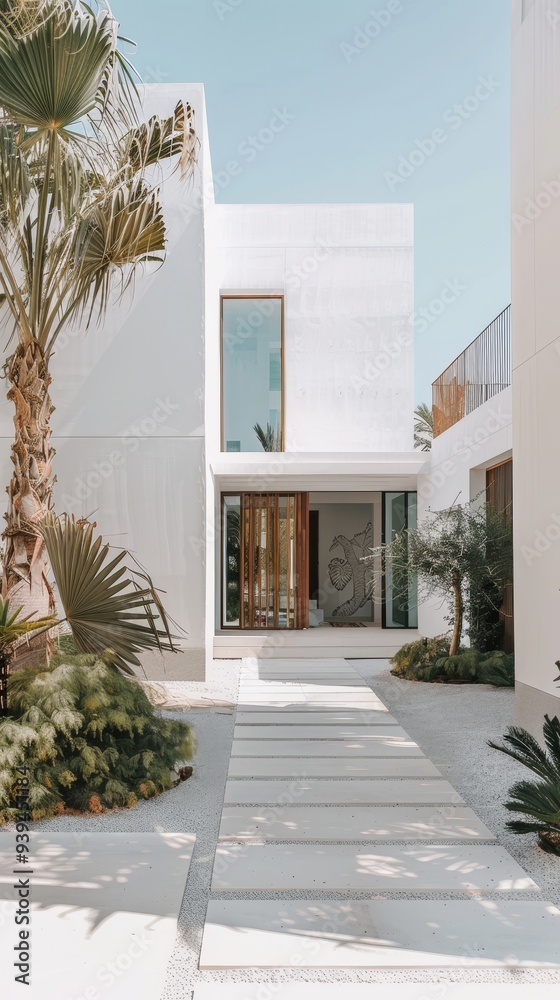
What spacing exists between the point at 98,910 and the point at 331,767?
2.65 meters

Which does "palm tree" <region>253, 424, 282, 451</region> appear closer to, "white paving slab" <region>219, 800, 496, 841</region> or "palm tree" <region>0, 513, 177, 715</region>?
"palm tree" <region>0, 513, 177, 715</region>

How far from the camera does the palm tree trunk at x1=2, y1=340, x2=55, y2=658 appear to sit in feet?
18.4

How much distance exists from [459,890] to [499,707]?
15.8 feet

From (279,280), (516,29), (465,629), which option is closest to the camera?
(516,29)

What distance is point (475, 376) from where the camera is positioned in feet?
36.7

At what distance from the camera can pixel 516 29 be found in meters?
6.86

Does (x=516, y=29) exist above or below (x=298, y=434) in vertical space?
above

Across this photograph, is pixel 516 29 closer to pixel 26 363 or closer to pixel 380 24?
pixel 380 24

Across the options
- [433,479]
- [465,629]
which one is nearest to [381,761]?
[465,629]

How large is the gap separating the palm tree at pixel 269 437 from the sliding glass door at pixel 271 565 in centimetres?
84

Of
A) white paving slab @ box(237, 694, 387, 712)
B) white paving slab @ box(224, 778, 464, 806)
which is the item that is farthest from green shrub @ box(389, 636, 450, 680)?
white paving slab @ box(224, 778, 464, 806)

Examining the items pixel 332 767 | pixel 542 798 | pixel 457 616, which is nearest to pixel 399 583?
pixel 457 616

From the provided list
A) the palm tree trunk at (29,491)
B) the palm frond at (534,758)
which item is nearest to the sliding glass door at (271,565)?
the palm tree trunk at (29,491)

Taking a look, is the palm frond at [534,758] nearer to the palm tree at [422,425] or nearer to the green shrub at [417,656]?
the green shrub at [417,656]
